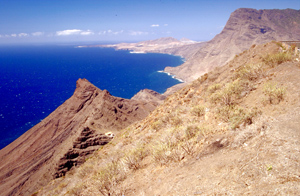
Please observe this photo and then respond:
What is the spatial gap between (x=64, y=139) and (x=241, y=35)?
16989 centimetres

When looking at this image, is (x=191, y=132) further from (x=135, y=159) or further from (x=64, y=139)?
(x=64, y=139)

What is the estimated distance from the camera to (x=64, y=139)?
3591 cm

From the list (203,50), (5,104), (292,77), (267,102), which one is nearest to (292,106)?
(267,102)

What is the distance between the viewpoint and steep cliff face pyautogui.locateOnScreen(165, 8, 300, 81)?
5328 inches

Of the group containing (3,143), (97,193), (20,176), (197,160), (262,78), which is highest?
(262,78)

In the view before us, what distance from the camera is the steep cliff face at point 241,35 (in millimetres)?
135337

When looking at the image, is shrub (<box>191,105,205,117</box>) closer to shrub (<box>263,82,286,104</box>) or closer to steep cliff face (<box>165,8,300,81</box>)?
shrub (<box>263,82,286,104</box>)

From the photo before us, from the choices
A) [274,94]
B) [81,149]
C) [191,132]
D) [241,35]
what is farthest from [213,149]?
[241,35]

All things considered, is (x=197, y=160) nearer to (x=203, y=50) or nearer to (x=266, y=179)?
(x=266, y=179)

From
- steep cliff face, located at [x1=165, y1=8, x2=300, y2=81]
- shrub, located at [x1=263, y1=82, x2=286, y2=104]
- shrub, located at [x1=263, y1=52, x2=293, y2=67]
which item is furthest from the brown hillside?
steep cliff face, located at [x1=165, y1=8, x2=300, y2=81]

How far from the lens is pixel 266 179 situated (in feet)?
12.9

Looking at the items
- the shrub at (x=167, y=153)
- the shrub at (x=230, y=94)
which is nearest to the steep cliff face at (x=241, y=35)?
the shrub at (x=230, y=94)

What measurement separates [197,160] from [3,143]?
62.0m

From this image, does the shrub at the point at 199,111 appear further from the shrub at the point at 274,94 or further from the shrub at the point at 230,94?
the shrub at the point at 274,94
